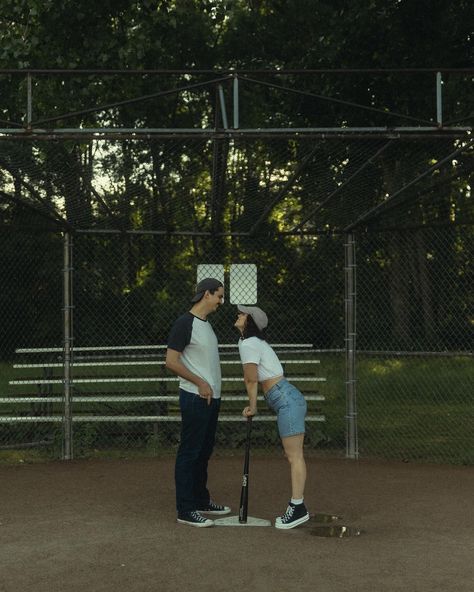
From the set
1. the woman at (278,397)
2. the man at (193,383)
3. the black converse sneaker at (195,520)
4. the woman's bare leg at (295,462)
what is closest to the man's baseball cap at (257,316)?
the woman at (278,397)

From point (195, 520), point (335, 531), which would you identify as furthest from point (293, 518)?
point (195, 520)

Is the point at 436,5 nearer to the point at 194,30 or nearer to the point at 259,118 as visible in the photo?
the point at 259,118

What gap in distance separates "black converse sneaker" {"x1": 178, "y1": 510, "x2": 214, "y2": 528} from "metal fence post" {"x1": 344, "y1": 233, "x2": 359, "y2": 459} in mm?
3944

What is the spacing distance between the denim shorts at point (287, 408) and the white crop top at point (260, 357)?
10 cm

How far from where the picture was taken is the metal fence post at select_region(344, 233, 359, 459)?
11.2 metres

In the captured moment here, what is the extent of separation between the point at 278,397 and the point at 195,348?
0.67m

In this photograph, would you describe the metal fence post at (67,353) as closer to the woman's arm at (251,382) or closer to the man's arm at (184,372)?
the man's arm at (184,372)

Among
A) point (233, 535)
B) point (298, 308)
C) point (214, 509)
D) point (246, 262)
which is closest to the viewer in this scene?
point (233, 535)

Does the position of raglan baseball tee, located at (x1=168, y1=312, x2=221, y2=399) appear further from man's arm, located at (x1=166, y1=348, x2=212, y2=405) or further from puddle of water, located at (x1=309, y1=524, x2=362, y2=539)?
puddle of water, located at (x1=309, y1=524, x2=362, y2=539)

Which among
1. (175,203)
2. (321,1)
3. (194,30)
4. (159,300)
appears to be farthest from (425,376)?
(194,30)

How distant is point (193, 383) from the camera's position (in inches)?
291

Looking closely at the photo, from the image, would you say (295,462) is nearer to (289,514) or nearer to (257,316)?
(289,514)

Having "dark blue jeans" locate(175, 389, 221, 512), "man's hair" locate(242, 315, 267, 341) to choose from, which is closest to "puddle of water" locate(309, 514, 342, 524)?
"dark blue jeans" locate(175, 389, 221, 512)

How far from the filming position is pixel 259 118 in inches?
941
